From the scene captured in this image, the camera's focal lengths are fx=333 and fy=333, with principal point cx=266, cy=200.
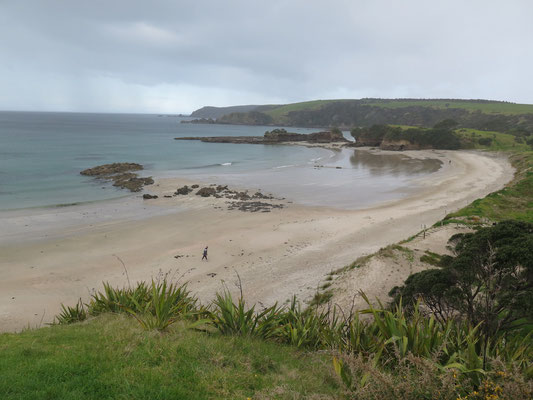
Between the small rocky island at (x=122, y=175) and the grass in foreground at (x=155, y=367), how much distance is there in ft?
111

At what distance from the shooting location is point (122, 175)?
45.1 meters

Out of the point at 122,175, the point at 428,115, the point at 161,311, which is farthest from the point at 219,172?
the point at 428,115

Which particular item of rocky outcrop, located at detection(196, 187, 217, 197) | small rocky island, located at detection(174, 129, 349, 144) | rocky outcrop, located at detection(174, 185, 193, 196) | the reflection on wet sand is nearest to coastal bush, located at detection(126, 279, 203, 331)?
rocky outcrop, located at detection(196, 187, 217, 197)

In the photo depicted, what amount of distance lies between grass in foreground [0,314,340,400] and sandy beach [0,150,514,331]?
18.6 ft

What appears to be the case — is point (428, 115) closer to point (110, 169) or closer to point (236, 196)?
point (236, 196)

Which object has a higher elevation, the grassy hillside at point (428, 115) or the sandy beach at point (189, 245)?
the grassy hillside at point (428, 115)

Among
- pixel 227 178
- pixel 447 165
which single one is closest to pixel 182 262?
pixel 227 178

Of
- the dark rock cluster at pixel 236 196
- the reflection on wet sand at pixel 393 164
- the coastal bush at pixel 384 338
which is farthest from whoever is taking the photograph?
the reflection on wet sand at pixel 393 164

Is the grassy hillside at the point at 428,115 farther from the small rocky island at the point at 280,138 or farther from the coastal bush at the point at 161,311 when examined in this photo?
the coastal bush at the point at 161,311

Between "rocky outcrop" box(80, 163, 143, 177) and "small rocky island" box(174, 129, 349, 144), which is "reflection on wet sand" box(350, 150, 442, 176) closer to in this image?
"small rocky island" box(174, 129, 349, 144)

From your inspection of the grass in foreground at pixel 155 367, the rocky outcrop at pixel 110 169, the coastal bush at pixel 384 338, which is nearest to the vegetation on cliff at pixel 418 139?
the rocky outcrop at pixel 110 169

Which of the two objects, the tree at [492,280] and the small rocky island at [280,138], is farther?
the small rocky island at [280,138]

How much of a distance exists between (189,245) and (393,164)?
4859 cm

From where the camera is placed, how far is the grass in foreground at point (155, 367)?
15.4 ft
